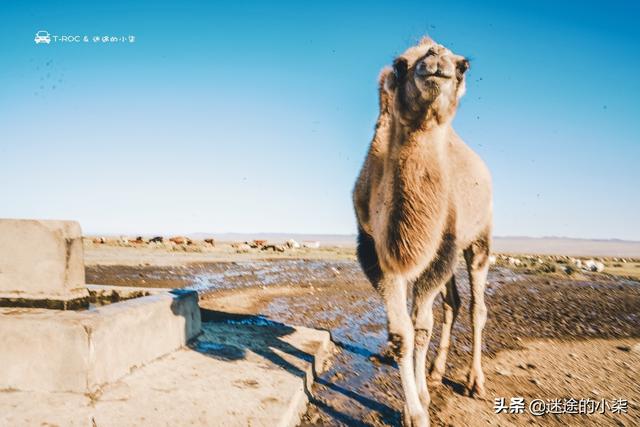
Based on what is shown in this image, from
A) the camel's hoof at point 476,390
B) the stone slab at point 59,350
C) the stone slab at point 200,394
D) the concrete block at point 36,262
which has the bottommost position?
the camel's hoof at point 476,390

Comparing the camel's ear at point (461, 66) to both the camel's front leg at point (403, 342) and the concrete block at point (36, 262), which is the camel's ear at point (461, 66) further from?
the concrete block at point (36, 262)

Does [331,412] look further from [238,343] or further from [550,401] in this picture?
[550,401]

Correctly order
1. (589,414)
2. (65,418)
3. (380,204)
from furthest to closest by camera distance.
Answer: (589,414)
(380,204)
(65,418)

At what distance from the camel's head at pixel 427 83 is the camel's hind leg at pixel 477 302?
2.63 meters

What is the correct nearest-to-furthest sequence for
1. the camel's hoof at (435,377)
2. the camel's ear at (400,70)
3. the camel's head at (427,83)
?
the camel's head at (427,83) < the camel's ear at (400,70) < the camel's hoof at (435,377)

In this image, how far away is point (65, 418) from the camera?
114 inches

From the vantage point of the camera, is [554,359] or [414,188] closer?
[414,188]

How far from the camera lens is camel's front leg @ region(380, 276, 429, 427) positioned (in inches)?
139

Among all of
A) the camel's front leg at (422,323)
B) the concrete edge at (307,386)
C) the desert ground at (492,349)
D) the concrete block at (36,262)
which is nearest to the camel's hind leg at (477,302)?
the desert ground at (492,349)

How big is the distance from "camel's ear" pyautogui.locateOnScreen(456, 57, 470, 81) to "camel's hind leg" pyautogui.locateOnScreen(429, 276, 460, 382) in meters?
2.77

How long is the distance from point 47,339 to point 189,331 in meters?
1.69

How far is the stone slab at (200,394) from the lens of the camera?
2986mm

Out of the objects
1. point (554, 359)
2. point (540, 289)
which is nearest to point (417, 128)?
point (554, 359)

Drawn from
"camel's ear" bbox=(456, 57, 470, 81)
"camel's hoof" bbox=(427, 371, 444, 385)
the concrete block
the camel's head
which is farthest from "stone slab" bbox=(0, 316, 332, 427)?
"camel's ear" bbox=(456, 57, 470, 81)
